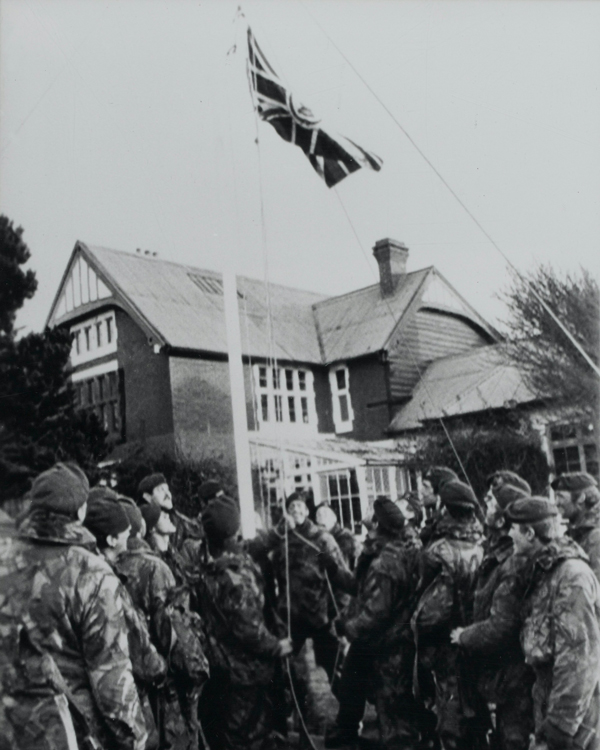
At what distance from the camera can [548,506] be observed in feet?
11.4

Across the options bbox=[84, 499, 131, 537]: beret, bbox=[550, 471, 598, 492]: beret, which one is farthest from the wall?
bbox=[550, 471, 598, 492]: beret

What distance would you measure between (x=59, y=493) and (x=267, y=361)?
22.2 ft

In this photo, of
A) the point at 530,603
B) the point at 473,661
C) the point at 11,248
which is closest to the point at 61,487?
the point at 530,603

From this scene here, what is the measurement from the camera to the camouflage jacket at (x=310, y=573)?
5.99 m

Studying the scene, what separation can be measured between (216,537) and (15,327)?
312 centimetres

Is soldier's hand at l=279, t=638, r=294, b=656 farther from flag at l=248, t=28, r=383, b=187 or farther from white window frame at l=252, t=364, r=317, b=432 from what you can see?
white window frame at l=252, t=364, r=317, b=432

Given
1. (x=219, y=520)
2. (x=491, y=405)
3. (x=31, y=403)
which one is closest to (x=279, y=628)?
(x=219, y=520)

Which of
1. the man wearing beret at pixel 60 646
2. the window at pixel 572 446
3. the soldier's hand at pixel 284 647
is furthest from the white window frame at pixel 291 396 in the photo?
the man wearing beret at pixel 60 646

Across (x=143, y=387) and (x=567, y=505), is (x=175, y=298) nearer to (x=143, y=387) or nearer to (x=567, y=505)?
(x=143, y=387)

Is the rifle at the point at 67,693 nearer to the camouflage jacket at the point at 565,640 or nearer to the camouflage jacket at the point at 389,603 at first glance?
the camouflage jacket at the point at 565,640

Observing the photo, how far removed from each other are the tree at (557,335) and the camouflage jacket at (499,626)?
Answer: 6803 mm

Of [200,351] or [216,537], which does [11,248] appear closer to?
[216,537]

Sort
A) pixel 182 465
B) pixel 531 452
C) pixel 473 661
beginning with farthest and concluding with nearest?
1. pixel 531 452
2. pixel 182 465
3. pixel 473 661

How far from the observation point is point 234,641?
4383mm
